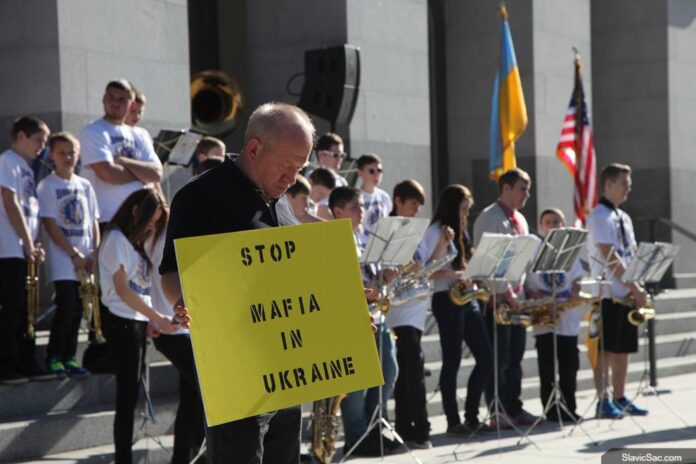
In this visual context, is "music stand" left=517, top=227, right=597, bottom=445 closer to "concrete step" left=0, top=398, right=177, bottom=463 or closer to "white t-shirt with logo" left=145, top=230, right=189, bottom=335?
"concrete step" left=0, top=398, right=177, bottom=463

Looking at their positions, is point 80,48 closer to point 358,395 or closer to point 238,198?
point 358,395

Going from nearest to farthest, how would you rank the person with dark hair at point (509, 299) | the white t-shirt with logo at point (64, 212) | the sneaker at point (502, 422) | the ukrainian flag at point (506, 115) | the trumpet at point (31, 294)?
the trumpet at point (31, 294), the white t-shirt with logo at point (64, 212), the sneaker at point (502, 422), the person with dark hair at point (509, 299), the ukrainian flag at point (506, 115)

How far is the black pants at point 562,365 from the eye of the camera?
36.7ft

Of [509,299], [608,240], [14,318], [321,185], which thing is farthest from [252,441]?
[608,240]

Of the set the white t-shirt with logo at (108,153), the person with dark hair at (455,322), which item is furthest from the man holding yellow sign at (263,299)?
the person with dark hair at (455,322)

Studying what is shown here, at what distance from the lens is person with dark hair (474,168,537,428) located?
1063 centimetres

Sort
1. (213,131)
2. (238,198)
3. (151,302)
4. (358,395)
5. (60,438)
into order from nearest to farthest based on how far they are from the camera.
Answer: (238,198), (151,302), (60,438), (358,395), (213,131)

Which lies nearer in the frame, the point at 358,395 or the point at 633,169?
the point at 358,395

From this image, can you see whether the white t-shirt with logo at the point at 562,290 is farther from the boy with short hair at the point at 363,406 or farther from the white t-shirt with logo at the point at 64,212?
the white t-shirt with logo at the point at 64,212

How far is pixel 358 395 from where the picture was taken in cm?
921

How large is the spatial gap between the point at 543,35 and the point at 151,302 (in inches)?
464

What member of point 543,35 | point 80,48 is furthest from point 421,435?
point 543,35

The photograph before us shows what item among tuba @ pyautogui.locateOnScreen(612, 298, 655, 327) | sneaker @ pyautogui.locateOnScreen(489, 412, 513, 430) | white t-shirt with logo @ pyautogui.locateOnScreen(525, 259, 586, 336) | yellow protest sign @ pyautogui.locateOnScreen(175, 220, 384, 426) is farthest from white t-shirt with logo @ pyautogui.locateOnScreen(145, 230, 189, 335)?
tuba @ pyautogui.locateOnScreen(612, 298, 655, 327)

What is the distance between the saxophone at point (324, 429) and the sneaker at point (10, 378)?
6.86ft
